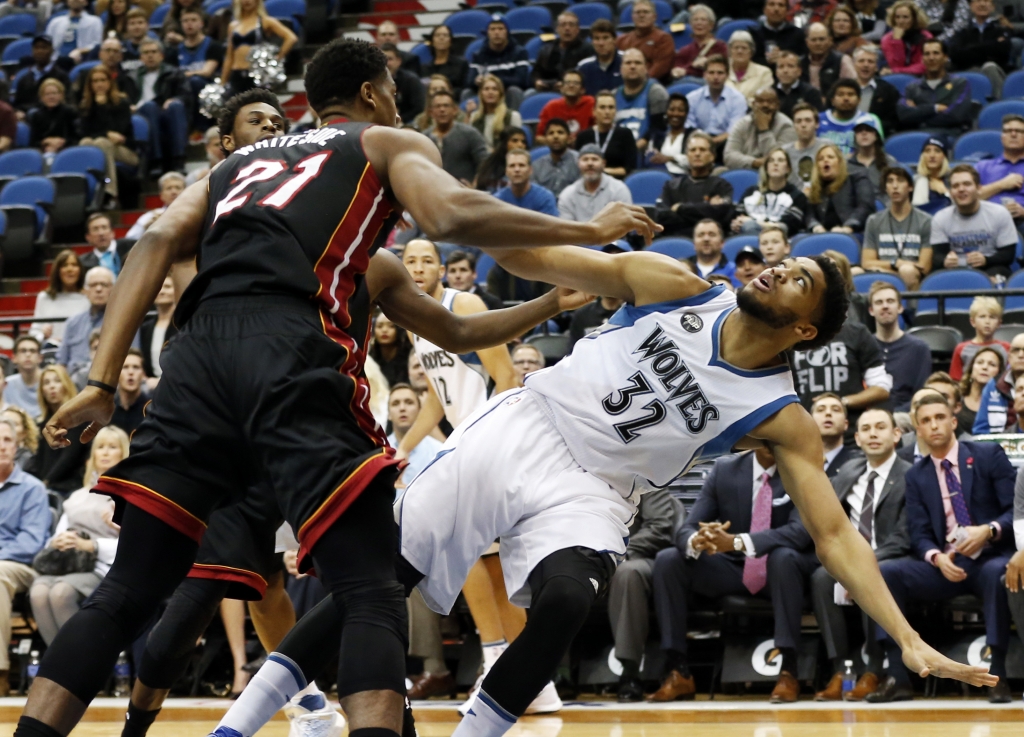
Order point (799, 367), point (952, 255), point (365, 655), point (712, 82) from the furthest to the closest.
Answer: point (712, 82) → point (952, 255) → point (799, 367) → point (365, 655)

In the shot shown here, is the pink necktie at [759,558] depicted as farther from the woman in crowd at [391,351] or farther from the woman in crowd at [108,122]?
the woman in crowd at [108,122]

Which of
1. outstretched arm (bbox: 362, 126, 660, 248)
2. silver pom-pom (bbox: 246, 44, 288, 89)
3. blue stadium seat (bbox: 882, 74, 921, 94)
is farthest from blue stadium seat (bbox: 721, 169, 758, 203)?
outstretched arm (bbox: 362, 126, 660, 248)

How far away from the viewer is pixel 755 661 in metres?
7.38

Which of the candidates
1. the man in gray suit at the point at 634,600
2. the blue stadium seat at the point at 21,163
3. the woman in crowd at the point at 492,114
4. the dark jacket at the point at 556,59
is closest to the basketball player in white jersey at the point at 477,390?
the man in gray suit at the point at 634,600

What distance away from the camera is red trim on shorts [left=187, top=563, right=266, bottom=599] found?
14.1 ft

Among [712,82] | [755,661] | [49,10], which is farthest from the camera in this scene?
[49,10]

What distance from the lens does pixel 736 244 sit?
10070 mm

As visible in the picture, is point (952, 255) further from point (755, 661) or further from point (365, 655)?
point (365, 655)

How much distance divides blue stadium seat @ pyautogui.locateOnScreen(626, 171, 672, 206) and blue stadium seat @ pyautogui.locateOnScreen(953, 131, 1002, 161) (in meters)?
2.45

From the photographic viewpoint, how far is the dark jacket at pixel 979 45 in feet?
42.1

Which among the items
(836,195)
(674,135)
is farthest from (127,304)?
(674,135)

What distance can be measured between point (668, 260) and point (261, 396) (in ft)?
5.14

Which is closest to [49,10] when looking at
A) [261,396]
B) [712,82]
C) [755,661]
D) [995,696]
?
[712,82]

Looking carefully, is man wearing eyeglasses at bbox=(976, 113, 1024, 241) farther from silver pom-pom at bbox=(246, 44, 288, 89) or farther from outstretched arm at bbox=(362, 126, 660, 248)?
outstretched arm at bbox=(362, 126, 660, 248)
